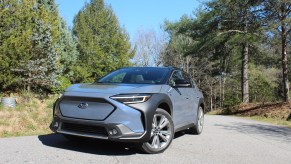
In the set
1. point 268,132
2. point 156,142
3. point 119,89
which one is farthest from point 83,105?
point 268,132

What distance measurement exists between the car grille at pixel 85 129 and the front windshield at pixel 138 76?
1560 millimetres

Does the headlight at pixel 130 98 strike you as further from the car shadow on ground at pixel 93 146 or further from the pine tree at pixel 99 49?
the pine tree at pixel 99 49

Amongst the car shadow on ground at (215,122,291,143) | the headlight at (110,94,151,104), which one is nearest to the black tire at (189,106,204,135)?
the car shadow on ground at (215,122,291,143)

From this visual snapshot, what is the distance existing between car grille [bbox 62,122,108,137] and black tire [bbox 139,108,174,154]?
2.52 feet

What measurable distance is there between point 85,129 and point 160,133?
138cm

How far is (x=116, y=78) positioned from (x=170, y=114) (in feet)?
4.97

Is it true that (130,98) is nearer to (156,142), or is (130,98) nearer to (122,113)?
(122,113)

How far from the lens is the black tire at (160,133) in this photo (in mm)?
5945

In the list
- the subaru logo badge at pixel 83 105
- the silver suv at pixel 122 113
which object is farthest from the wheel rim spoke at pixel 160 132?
the subaru logo badge at pixel 83 105

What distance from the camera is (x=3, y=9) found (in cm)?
1639

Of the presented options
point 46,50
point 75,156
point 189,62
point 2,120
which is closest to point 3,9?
point 46,50

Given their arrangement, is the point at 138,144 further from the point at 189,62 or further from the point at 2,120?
the point at 189,62

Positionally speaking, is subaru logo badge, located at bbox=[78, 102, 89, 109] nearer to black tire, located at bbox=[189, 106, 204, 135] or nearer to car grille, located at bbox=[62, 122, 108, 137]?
car grille, located at bbox=[62, 122, 108, 137]

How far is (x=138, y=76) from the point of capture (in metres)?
7.18
